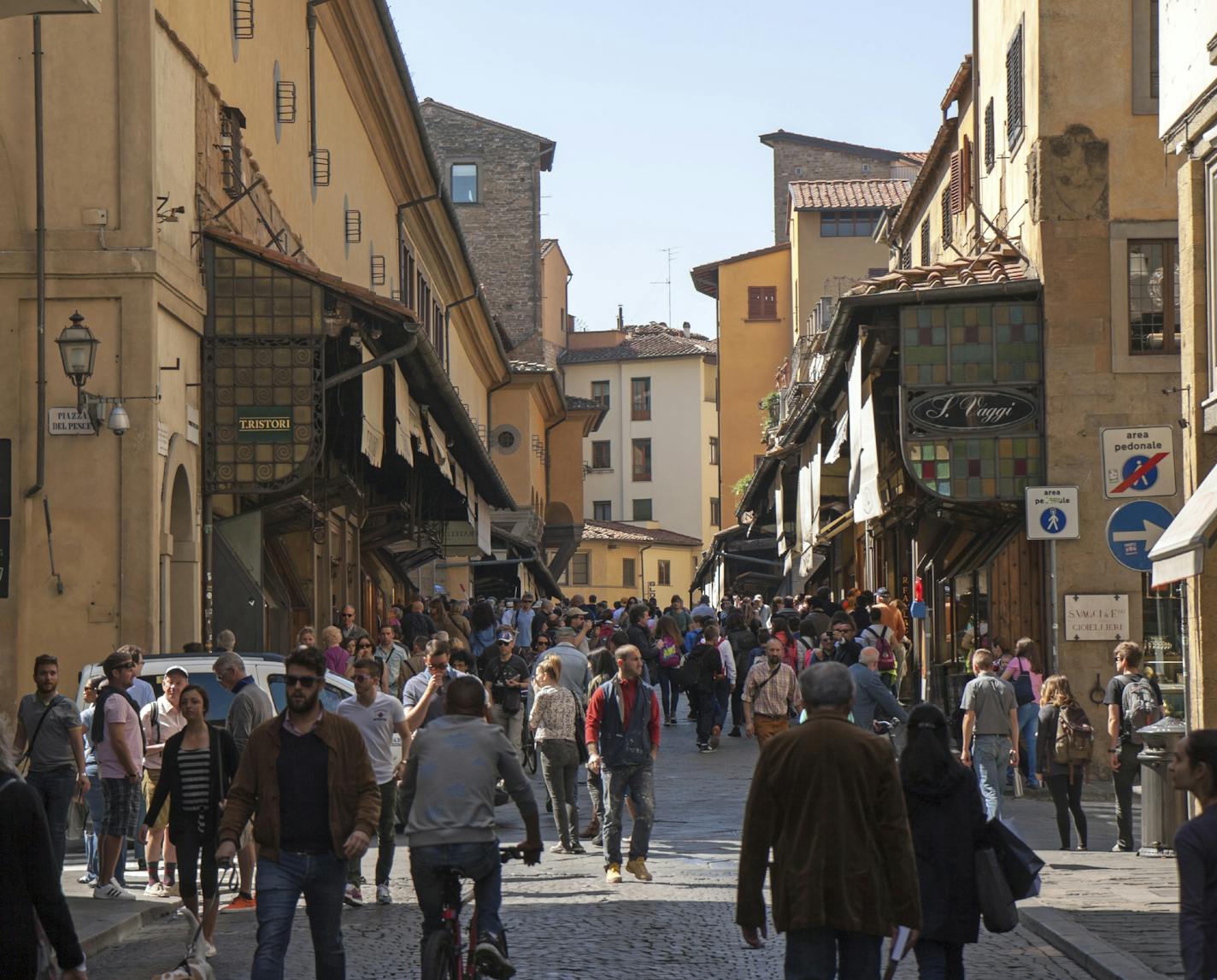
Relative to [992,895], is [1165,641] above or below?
above

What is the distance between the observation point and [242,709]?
13367mm

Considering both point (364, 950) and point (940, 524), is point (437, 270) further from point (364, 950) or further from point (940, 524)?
point (364, 950)

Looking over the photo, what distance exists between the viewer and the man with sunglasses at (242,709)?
43.1ft

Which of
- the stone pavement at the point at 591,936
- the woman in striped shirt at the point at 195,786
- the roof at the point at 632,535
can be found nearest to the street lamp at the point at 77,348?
the stone pavement at the point at 591,936

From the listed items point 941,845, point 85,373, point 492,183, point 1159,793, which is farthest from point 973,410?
point 492,183

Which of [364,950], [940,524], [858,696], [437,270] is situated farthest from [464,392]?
[364,950]

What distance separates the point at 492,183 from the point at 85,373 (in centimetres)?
5429

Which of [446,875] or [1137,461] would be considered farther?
[1137,461]

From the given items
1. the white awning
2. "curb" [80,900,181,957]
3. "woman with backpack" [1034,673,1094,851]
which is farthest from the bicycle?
"woman with backpack" [1034,673,1094,851]

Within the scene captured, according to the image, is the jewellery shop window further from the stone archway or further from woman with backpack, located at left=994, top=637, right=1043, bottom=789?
the stone archway

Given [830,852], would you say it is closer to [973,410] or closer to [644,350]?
[973,410]

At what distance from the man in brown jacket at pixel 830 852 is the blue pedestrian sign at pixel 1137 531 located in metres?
7.08

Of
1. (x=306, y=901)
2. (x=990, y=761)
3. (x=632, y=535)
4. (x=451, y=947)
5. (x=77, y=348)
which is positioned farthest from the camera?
(x=632, y=535)

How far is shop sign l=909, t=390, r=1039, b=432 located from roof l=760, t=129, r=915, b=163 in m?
54.4
